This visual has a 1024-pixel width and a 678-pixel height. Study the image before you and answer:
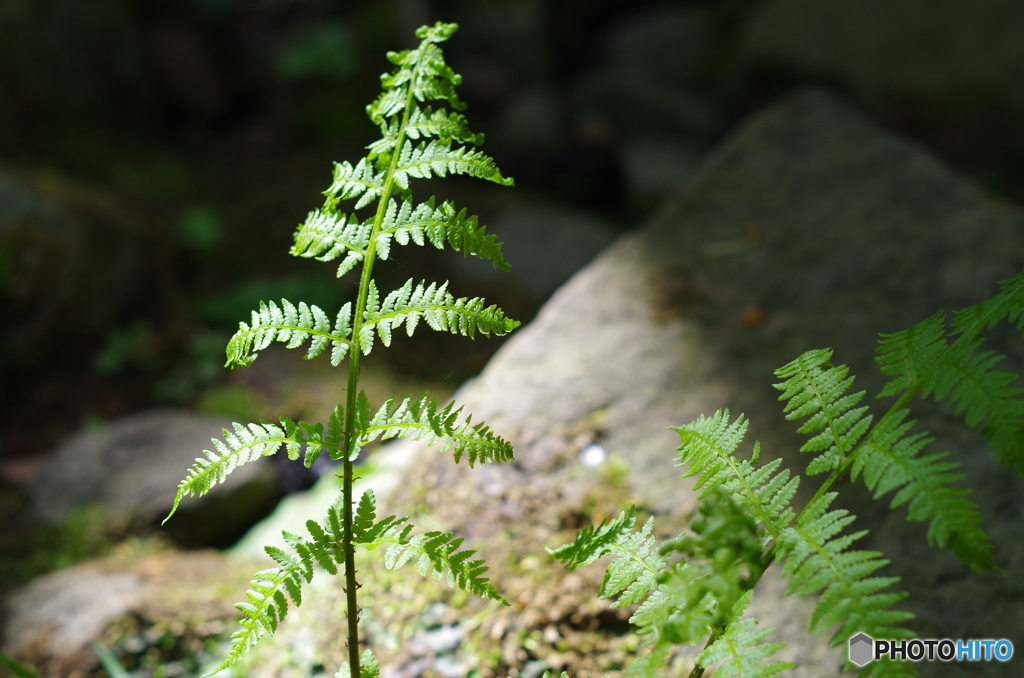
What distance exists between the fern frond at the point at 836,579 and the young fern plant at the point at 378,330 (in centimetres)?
51

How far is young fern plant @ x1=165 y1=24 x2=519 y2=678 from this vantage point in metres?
1.27

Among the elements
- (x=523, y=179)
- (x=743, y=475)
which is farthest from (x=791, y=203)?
(x=523, y=179)

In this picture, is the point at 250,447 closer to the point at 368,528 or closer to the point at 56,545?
the point at 368,528

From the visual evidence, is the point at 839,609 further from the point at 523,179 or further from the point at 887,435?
the point at 523,179

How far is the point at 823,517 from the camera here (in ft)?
3.67

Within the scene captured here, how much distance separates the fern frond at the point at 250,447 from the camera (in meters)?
1.22

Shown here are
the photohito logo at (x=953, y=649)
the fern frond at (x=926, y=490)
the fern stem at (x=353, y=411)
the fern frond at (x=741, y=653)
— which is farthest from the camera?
the photohito logo at (x=953, y=649)

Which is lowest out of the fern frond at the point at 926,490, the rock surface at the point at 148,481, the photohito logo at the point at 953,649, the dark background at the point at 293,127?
the photohito logo at the point at 953,649

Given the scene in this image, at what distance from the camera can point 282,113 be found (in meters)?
8.50

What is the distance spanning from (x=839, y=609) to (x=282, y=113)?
8.80 metres

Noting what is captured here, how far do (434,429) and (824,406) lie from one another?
71cm

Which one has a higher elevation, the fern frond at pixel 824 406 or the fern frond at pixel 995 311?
the fern frond at pixel 995 311

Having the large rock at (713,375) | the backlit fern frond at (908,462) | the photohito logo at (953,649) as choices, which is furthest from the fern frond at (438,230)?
the photohito logo at (953,649)

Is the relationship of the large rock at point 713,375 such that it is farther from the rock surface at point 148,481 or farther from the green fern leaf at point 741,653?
the rock surface at point 148,481
